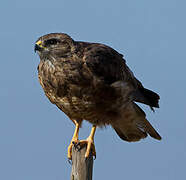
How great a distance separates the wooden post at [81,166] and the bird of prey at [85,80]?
98mm

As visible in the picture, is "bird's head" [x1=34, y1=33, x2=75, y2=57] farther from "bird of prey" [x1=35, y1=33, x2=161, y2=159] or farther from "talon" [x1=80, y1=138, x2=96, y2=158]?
"talon" [x1=80, y1=138, x2=96, y2=158]

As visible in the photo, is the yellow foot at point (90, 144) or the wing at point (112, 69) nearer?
the wing at point (112, 69)

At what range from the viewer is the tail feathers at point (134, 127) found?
20.7ft

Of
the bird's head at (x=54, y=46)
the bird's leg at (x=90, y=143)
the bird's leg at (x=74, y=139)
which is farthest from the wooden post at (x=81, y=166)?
the bird's head at (x=54, y=46)

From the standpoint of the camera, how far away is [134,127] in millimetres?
6727

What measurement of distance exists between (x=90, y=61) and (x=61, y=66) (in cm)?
36

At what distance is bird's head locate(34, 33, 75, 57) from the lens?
5.59 m

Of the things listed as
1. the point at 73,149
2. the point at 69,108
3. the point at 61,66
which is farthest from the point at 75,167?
the point at 61,66

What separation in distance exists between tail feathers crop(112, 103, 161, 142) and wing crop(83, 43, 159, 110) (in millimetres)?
220

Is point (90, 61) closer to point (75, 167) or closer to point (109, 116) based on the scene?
point (109, 116)

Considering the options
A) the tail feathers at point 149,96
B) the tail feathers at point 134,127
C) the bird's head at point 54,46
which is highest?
the bird's head at point 54,46

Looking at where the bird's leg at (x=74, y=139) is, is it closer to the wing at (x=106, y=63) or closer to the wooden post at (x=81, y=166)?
the wooden post at (x=81, y=166)

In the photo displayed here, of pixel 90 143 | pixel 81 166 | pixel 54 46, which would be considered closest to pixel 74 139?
pixel 90 143

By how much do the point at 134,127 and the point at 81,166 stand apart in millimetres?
1574
